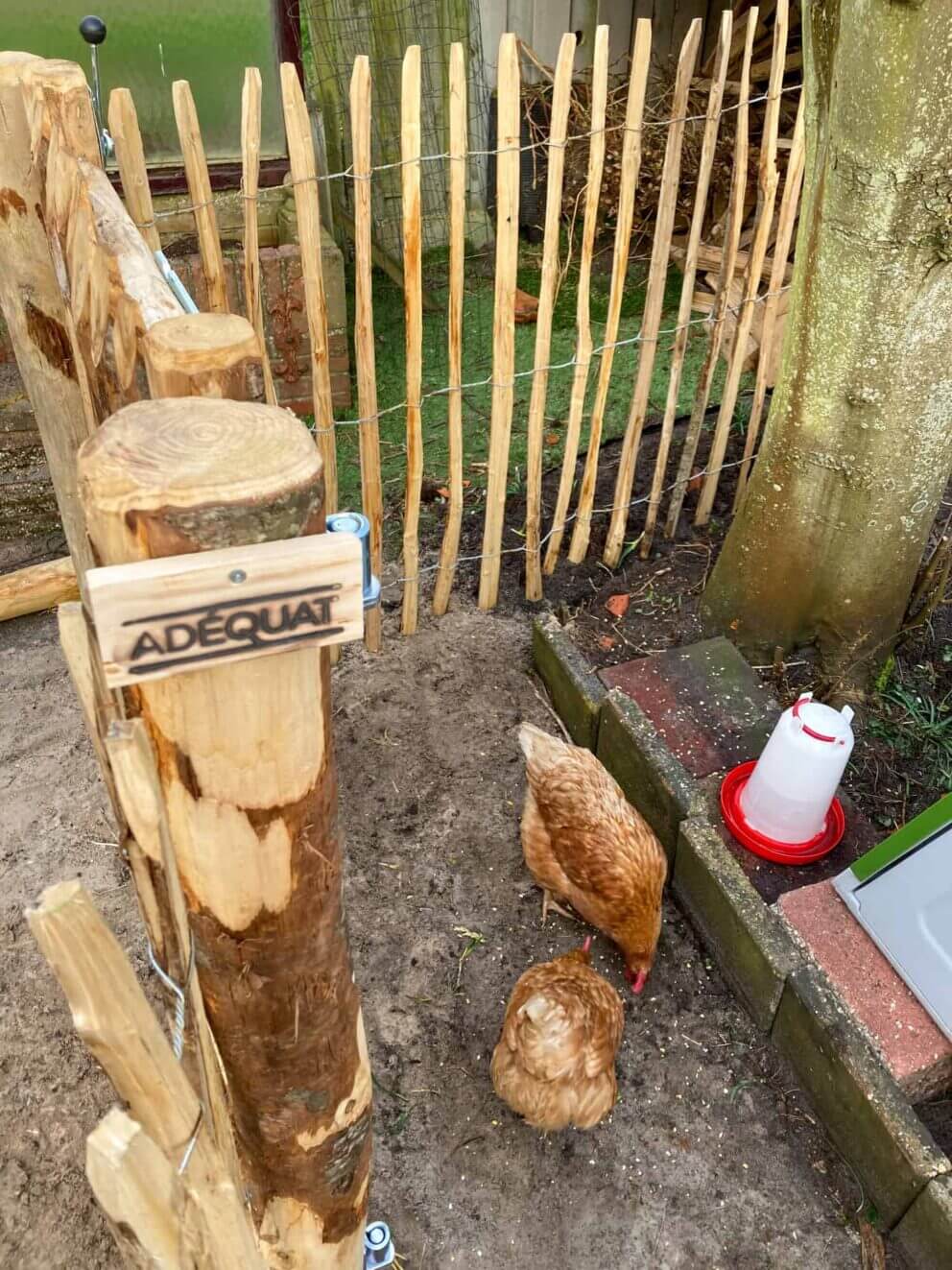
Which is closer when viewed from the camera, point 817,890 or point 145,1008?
point 145,1008

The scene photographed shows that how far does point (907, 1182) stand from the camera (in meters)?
2.24

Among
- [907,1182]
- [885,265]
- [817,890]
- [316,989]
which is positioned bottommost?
[907,1182]

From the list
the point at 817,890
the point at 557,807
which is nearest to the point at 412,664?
the point at 557,807

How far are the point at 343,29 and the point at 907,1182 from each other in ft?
22.4

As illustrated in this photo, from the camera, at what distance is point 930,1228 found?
85.7 inches

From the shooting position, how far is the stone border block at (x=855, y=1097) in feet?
7.36

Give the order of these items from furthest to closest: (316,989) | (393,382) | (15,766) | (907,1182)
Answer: (393,382)
(15,766)
(907,1182)
(316,989)

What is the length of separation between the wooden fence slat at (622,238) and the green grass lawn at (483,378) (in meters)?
0.66

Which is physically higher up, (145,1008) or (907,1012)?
(145,1008)

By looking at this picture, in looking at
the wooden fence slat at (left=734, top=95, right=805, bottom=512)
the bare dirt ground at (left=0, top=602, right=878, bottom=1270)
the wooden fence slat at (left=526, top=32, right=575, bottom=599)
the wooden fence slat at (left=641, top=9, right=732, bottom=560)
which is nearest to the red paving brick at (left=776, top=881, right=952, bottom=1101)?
the bare dirt ground at (left=0, top=602, right=878, bottom=1270)

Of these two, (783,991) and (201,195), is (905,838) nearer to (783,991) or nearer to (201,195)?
(783,991)

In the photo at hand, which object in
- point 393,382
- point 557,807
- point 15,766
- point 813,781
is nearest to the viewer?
point 813,781

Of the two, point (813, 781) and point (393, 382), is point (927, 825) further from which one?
point (393, 382)

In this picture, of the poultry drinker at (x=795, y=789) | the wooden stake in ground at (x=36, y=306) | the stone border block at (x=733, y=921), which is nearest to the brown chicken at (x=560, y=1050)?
the stone border block at (x=733, y=921)
